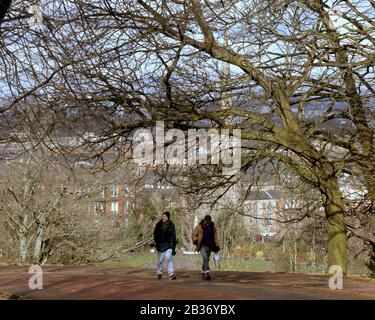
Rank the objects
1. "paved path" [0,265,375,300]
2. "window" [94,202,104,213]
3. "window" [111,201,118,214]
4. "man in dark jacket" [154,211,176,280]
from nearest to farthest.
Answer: "paved path" [0,265,375,300] < "man in dark jacket" [154,211,176,280] < "window" [94,202,104,213] < "window" [111,201,118,214]

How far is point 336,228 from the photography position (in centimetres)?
2108

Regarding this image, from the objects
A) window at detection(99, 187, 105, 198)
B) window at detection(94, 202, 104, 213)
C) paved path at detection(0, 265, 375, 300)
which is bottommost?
paved path at detection(0, 265, 375, 300)

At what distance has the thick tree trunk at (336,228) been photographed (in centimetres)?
2073

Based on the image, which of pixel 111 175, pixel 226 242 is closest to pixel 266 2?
pixel 111 175

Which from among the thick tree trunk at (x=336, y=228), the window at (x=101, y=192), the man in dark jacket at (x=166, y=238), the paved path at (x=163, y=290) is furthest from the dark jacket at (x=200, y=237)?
the window at (x=101, y=192)

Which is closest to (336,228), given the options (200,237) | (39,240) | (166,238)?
(200,237)

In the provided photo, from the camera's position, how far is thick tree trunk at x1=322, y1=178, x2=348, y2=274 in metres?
20.7

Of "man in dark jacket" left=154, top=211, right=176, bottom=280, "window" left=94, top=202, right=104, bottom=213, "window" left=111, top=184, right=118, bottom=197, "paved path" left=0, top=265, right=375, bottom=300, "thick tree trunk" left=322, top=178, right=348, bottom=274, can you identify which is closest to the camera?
"paved path" left=0, top=265, right=375, bottom=300

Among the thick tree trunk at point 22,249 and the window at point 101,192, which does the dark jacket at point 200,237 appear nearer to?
the thick tree trunk at point 22,249

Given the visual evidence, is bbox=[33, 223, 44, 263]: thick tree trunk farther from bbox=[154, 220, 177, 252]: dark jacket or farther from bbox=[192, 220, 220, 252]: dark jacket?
bbox=[154, 220, 177, 252]: dark jacket

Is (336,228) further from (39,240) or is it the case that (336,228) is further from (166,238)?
(39,240)

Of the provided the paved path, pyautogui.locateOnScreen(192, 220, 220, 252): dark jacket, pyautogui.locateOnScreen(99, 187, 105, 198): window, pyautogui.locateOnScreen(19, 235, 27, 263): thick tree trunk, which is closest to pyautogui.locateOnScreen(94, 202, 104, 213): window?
pyautogui.locateOnScreen(99, 187, 105, 198): window

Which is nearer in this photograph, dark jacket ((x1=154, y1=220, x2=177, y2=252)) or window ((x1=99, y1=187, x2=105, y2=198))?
dark jacket ((x1=154, y1=220, x2=177, y2=252))

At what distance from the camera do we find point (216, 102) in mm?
19672
